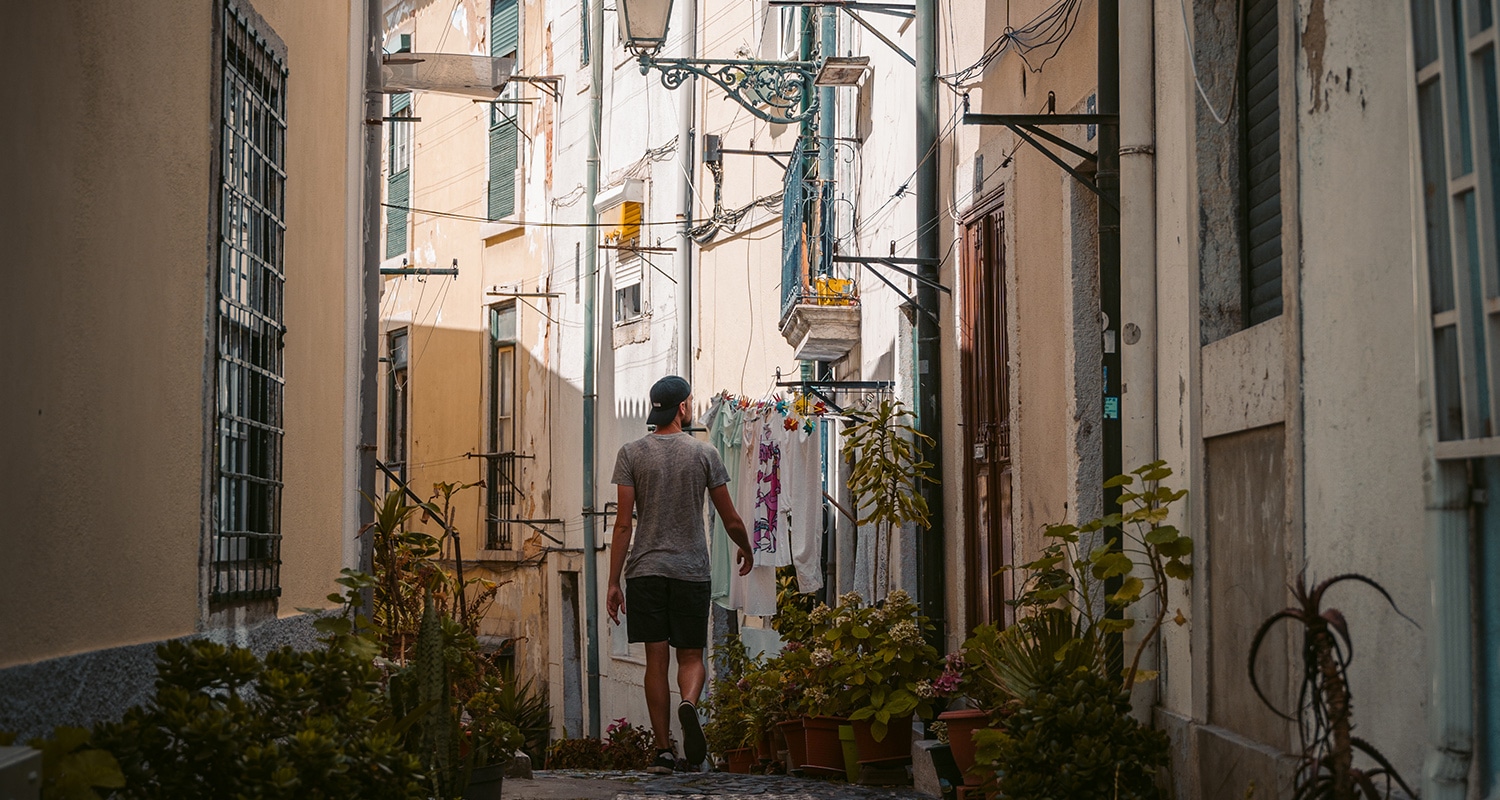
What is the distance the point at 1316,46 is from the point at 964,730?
3.60 meters

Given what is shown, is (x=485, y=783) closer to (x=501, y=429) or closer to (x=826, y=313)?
(x=826, y=313)

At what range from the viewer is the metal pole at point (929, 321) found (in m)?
10.3

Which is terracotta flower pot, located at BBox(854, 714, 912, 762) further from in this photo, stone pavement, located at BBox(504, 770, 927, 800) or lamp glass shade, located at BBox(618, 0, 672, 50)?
lamp glass shade, located at BBox(618, 0, 672, 50)

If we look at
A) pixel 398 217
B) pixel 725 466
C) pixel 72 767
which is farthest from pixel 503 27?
pixel 72 767

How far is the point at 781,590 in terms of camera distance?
13.3 m

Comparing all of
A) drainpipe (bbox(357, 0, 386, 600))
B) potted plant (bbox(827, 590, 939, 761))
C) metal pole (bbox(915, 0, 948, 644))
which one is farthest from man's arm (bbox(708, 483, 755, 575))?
metal pole (bbox(915, 0, 948, 644))

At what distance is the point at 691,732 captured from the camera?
8.09 meters

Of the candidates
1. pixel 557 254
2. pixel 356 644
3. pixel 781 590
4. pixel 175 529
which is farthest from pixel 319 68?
pixel 557 254

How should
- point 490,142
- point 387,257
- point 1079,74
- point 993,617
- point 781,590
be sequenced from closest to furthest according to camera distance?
1. point 1079,74
2. point 993,617
3. point 781,590
4. point 490,142
5. point 387,257

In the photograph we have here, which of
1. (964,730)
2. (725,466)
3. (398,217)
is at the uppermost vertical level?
(398,217)

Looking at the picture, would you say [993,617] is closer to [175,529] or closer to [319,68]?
[319,68]

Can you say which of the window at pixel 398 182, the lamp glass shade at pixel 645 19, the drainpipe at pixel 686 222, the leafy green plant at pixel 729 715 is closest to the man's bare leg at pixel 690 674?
the leafy green plant at pixel 729 715

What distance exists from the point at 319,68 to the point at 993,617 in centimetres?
464

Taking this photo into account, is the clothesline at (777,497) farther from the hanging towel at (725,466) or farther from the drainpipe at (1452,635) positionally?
the drainpipe at (1452,635)
